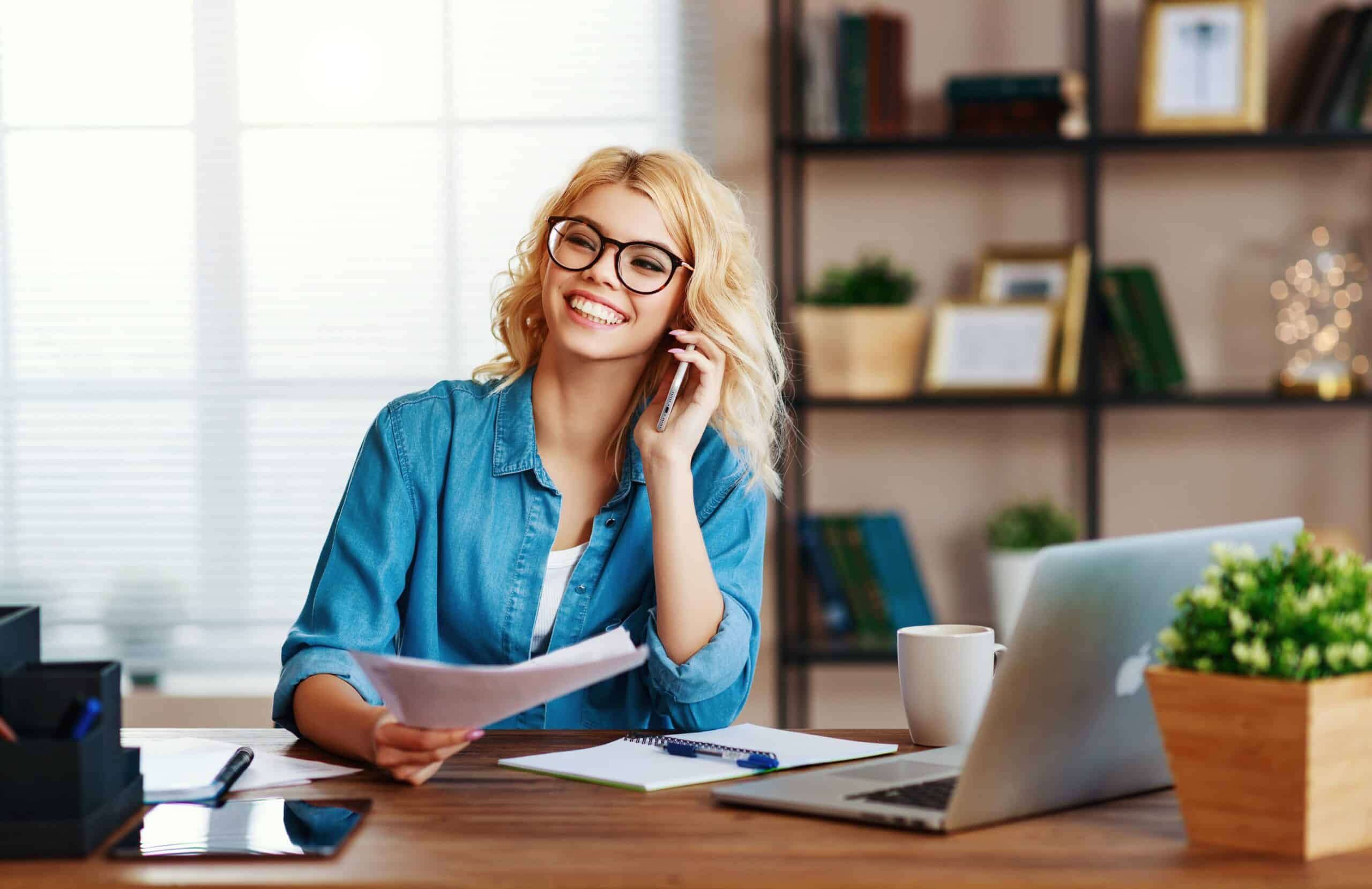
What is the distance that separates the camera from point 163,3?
329 cm

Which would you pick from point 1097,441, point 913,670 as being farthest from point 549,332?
point 1097,441

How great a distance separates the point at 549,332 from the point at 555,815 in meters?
0.84

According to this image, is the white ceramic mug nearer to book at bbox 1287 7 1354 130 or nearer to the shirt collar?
the shirt collar

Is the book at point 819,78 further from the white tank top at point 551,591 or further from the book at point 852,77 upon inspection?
the white tank top at point 551,591

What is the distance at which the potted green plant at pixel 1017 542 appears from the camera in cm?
304

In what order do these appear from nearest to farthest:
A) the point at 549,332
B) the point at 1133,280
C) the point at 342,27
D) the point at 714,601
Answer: the point at 714,601
the point at 549,332
the point at 1133,280
the point at 342,27

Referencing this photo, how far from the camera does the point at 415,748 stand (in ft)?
3.71

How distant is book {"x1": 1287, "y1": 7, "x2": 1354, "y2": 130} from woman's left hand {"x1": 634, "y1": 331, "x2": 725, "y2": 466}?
1876mm

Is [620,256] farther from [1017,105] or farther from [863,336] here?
[1017,105]

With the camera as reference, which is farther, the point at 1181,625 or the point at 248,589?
the point at 248,589

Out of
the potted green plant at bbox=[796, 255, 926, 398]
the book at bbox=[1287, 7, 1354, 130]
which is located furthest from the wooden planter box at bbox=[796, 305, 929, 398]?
the book at bbox=[1287, 7, 1354, 130]

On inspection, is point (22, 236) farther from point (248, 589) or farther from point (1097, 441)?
point (1097, 441)

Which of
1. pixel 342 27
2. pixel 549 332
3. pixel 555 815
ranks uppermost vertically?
pixel 342 27

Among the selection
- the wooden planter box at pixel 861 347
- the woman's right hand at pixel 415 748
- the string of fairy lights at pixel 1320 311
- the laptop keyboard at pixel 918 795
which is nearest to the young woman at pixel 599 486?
the woman's right hand at pixel 415 748
